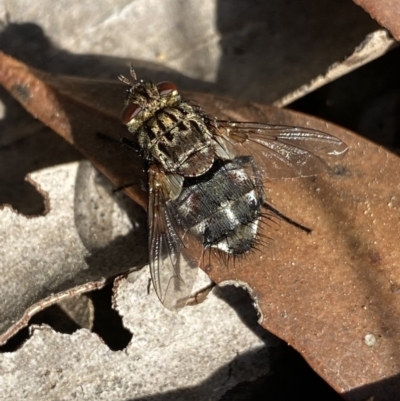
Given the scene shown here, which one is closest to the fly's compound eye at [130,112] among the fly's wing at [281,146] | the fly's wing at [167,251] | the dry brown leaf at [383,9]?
the fly's wing at [167,251]

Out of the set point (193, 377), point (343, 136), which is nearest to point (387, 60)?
point (343, 136)

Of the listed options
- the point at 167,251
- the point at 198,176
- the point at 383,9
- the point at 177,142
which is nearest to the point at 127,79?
the point at 177,142

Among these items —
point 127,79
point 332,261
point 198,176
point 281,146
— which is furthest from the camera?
point 127,79

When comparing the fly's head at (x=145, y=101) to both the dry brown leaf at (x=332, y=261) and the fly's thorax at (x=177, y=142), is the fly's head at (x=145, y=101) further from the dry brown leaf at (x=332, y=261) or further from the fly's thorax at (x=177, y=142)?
the dry brown leaf at (x=332, y=261)

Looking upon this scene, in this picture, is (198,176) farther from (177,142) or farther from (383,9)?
(383,9)

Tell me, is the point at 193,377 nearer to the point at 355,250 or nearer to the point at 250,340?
the point at 250,340

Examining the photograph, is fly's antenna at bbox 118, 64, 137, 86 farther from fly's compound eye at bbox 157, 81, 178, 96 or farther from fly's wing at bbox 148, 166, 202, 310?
fly's wing at bbox 148, 166, 202, 310

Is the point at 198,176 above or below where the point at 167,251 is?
above
